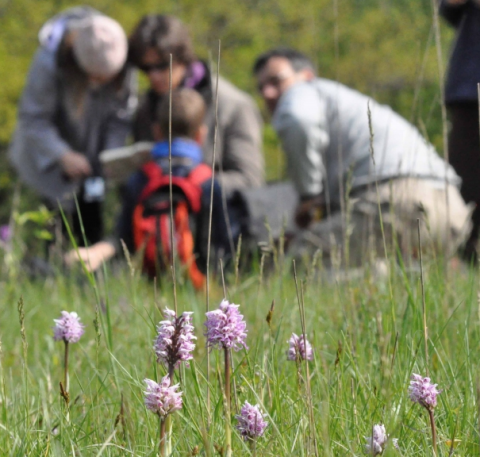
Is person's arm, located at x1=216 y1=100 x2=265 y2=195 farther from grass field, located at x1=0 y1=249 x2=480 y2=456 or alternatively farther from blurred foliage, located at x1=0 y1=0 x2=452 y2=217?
blurred foliage, located at x1=0 y1=0 x2=452 y2=217

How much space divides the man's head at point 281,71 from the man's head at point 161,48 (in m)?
0.55

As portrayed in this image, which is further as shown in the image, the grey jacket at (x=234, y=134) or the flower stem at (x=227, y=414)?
the grey jacket at (x=234, y=134)

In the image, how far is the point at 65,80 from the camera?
17.2ft

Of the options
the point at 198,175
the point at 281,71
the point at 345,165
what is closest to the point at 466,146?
the point at 345,165

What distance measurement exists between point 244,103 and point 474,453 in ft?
14.1

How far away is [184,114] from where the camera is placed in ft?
14.0

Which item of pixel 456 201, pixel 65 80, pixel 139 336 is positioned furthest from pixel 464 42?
pixel 65 80

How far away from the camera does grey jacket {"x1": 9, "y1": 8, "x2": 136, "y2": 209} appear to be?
5.24 meters

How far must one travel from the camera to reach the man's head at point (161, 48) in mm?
4820

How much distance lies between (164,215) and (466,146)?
145cm

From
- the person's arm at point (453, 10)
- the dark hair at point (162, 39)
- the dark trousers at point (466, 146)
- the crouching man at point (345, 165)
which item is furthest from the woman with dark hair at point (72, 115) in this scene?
the dark trousers at point (466, 146)

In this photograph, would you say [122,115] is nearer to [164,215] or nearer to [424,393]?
[164,215]

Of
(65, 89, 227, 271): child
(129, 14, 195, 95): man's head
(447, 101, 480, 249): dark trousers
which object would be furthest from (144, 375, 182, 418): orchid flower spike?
(129, 14, 195, 95): man's head

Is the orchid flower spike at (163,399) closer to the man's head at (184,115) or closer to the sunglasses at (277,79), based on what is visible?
the man's head at (184,115)
